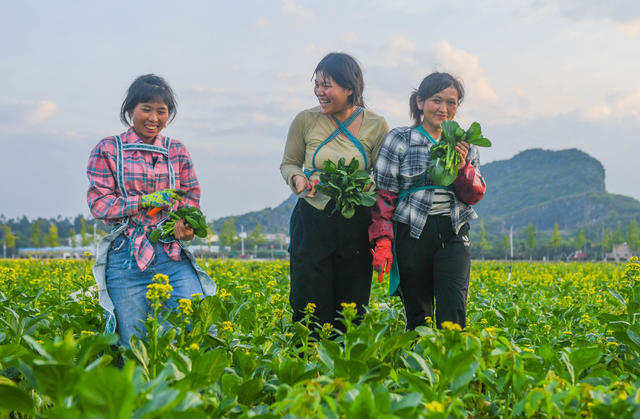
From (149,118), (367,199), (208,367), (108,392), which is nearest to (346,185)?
(367,199)

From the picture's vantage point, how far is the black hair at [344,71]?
3420 mm

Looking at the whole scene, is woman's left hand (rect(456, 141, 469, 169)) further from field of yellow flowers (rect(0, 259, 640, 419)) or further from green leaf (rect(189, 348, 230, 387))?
green leaf (rect(189, 348, 230, 387))

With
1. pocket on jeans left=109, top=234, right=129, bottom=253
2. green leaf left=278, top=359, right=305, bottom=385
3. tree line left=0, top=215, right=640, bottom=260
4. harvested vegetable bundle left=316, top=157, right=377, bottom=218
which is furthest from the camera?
tree line left=0, top=215, right=640, bottom=260

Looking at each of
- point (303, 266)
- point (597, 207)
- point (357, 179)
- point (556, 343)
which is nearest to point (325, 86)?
point (357, 179)

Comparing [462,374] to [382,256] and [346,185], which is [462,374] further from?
[346,185]

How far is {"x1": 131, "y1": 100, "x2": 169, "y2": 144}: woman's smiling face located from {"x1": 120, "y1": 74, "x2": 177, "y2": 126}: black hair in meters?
0.03

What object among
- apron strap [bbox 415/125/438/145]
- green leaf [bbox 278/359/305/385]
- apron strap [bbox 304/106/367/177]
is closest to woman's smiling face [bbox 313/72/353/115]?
apron strap [bbox 304/106/367/177]

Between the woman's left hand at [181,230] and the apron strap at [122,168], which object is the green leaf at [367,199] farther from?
the apron strap at [122,168]

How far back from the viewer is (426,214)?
334 centimetres

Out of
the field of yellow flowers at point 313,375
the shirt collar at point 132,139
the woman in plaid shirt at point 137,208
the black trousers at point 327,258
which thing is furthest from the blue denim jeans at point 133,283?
the black trousers at point 327,258

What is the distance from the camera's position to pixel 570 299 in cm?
650

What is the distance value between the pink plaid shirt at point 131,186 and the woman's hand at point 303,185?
0.65 meters

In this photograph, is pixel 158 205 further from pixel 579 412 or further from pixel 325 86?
pixel 579 412

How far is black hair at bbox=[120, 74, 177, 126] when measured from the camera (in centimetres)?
309
